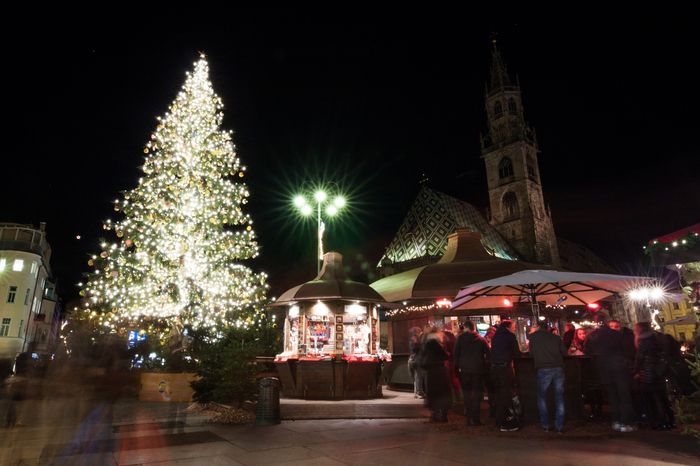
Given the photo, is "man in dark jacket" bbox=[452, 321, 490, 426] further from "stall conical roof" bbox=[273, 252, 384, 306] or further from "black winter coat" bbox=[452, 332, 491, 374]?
"stall conical roof" bbox=[273, 252, 384, 306]

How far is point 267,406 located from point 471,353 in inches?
174

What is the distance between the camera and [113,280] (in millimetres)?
13211

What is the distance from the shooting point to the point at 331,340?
13148 millimetres

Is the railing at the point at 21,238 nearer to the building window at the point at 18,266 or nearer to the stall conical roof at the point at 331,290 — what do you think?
the building window at the point at 18,266

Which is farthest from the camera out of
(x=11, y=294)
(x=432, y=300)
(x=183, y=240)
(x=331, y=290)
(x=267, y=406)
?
(x=11, y=294)

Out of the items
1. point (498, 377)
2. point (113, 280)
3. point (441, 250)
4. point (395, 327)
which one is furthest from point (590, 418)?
point (441, 250)

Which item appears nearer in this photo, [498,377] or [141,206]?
[498,377]

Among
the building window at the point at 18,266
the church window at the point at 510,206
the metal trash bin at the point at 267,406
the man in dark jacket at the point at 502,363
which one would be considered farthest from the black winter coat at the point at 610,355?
the building window at the point at 18,266

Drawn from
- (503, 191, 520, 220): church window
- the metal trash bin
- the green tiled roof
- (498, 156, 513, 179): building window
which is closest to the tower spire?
(498, 156, 513, 179): building window

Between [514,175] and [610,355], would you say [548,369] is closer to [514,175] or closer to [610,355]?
[610,355]

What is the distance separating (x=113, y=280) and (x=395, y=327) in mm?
10927

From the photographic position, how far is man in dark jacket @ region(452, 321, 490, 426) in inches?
309

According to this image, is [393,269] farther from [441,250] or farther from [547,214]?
[547,214]

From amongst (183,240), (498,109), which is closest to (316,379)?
(183,240)
